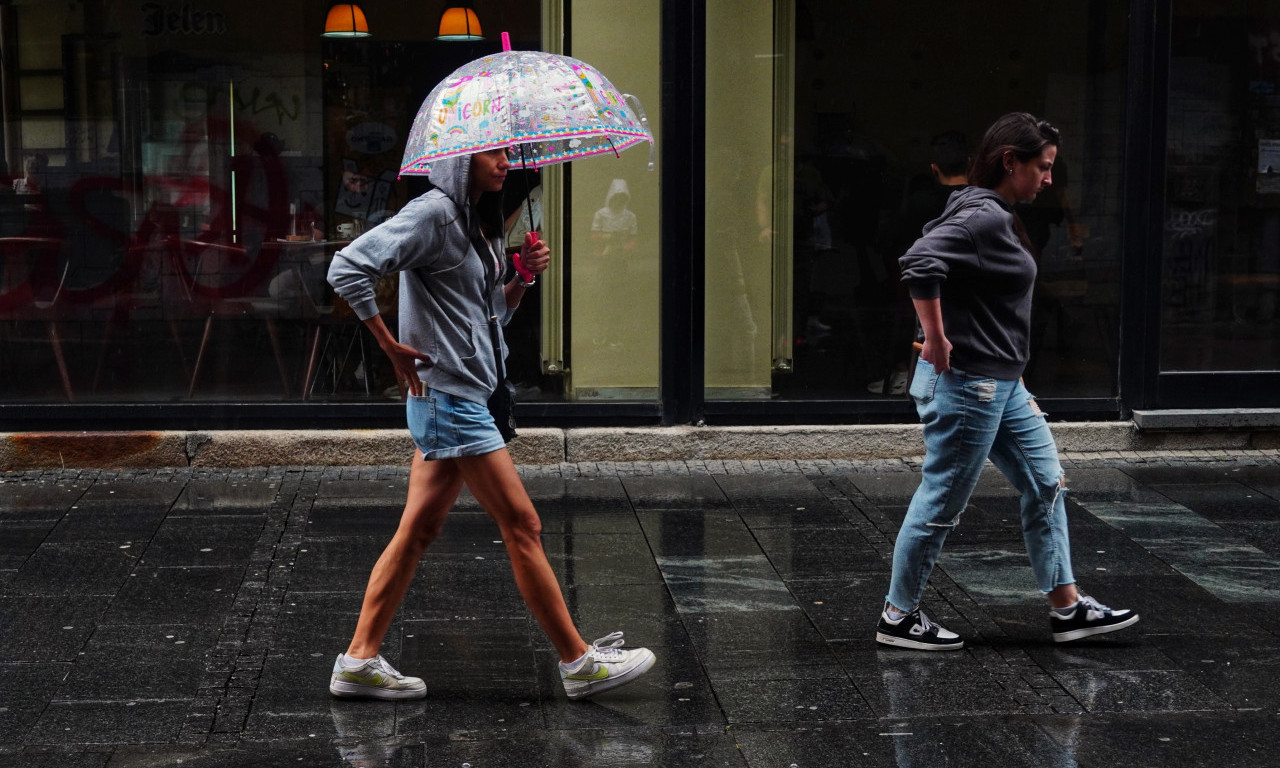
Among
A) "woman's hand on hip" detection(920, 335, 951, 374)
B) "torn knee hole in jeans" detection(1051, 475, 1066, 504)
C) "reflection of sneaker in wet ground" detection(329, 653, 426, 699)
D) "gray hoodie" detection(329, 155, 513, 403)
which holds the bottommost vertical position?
"reflection of sneaker in wet ground" detection(329, 653, 426, 699)

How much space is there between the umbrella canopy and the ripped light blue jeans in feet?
4.64

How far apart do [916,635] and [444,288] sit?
206cm

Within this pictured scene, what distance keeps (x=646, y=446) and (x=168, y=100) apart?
10.7 feet

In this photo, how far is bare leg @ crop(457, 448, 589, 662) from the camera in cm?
484

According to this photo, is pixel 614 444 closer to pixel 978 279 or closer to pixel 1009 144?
pixel 978 279

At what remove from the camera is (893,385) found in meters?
9.19

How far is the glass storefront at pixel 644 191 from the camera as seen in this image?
869 centimetres

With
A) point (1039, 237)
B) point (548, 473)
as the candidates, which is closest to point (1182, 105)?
point (1039, 237)

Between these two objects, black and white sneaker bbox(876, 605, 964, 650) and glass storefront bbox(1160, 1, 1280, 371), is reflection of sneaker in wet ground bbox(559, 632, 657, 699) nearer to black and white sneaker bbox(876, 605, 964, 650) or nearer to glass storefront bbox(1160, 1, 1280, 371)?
black and white sneaker bbox(876, 605, 964, 650)

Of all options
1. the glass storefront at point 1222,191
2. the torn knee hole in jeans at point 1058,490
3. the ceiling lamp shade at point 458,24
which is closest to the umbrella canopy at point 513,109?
the torn knee hole in jeans at point 1058,490

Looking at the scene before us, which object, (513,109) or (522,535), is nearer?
(513,109)

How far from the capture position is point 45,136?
865 centimetres

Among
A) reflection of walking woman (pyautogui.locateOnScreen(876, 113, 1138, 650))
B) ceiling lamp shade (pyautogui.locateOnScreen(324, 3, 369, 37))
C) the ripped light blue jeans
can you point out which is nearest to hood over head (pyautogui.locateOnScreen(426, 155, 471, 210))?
reflection of walking woman (pyautogui.locateOnScreen(876, 113, 1138, 650))

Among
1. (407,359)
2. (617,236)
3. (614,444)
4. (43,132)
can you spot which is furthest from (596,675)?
(43,132)
